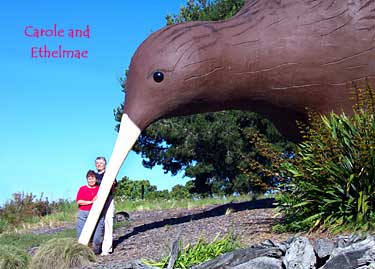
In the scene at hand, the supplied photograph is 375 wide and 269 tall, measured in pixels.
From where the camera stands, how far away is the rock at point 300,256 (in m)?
4.88

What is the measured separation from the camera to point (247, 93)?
758cm

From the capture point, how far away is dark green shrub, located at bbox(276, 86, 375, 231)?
5852mm

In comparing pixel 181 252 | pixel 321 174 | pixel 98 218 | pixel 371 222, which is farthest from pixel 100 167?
pixel 371 222

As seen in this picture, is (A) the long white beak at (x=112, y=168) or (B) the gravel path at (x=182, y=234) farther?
(A) the long white beak at (x=112, y=168)

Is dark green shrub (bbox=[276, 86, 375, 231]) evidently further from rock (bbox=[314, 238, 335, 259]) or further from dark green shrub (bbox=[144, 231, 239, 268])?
dark green shrub (bbox=[144, 231, 239, 268])

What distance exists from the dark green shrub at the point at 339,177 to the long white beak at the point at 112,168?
2.09 metres

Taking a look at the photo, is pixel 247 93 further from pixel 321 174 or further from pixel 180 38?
pixel 321 174

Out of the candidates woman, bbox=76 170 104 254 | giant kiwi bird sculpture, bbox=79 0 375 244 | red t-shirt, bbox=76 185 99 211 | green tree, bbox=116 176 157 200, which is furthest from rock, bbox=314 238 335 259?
green tree, bbox=116 176 157 200

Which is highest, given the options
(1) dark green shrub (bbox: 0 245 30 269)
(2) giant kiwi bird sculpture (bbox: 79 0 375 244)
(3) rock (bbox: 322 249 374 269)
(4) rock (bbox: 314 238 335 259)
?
(2) giant kiwi bird sculpture (bbox: 79 0 375 244)

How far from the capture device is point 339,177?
6.00m

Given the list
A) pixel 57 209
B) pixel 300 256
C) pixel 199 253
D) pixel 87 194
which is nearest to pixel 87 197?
pixel 87 194

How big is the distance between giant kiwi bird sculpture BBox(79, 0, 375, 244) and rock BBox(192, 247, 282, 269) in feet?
7.64

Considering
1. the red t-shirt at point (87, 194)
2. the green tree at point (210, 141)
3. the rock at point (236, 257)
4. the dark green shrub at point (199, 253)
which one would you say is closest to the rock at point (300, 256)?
the rock at point (236, 257)

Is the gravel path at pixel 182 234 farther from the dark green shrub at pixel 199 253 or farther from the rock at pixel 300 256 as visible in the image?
the rock at pixel 300 256
